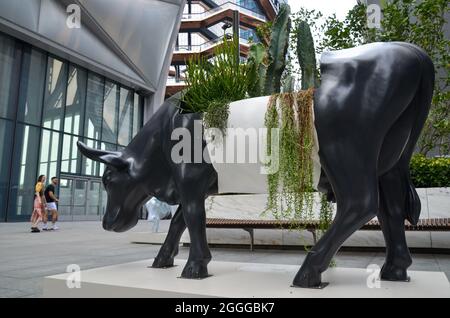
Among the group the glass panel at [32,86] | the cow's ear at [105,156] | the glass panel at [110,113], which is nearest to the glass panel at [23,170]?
the glass panel at [32,86]

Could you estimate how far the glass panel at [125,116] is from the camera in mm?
24484

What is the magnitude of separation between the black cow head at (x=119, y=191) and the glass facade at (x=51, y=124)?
53.3 ft

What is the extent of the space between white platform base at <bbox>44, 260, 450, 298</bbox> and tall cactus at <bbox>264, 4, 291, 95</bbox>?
4574 mm

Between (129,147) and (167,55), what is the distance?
76.0ft

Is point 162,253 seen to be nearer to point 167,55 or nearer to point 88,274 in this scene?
point 88,274

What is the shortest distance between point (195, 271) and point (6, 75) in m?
18.0

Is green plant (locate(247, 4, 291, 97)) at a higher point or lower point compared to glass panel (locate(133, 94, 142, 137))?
lower

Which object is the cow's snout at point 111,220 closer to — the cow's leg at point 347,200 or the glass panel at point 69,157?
the cow's leg at point 347,200

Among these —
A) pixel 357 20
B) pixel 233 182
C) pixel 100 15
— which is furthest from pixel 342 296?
pixel 100 15

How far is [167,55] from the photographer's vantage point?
25297 millimetres

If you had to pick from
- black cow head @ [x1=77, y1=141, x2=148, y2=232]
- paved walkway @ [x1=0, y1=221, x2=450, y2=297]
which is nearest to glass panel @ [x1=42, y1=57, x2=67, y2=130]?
paved walkway @ [x1=0, y1=221, x2=450, y2=297]

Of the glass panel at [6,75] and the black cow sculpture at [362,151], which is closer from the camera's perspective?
the black cow sculpture at [362,151]

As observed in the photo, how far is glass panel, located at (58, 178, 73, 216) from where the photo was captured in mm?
20000

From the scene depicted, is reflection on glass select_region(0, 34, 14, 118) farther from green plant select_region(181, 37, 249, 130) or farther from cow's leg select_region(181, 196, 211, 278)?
cow's leg select_region(181, 196, 211, 278)
